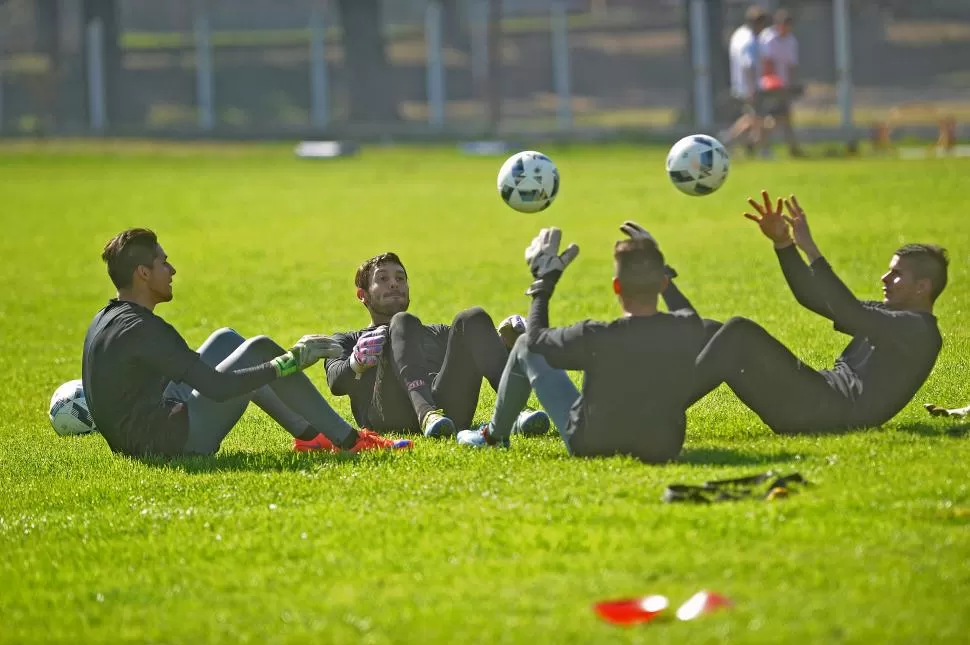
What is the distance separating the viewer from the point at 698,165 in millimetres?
13516

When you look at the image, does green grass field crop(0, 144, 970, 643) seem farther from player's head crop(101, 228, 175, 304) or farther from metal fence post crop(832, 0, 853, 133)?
metal fence post crop(832, 0, 853, 133)

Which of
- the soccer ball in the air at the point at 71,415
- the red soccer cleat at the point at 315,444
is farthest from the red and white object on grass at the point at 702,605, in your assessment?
the soccer ball in the air at the point at 71,415

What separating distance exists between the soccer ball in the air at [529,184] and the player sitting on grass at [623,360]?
343cm

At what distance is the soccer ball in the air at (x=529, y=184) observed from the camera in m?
13.2

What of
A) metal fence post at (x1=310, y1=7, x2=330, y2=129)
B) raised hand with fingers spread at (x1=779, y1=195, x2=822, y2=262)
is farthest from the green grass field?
metal fence post at (x1=310, y1=7, x2=330, y2=129)

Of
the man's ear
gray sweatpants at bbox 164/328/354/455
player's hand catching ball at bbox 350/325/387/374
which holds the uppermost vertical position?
the man's ear

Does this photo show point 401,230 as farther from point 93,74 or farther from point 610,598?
point 93,74

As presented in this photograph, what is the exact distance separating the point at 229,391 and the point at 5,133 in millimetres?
48483

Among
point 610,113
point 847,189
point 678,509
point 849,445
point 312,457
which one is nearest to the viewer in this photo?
point 678,509

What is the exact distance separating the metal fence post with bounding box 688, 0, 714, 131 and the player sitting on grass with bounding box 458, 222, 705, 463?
1366 inches

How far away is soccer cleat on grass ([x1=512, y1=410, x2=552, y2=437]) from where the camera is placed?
10664mm

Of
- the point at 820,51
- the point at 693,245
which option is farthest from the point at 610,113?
the point at 693,245

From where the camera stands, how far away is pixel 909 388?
396 inches

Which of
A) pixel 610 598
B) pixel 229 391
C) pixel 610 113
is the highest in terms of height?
pixel 610 113
